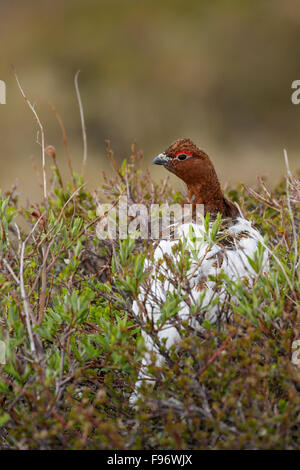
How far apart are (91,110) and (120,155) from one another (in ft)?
5.29

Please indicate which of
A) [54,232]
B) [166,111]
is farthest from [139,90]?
[54,232]

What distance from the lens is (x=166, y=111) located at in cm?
1363

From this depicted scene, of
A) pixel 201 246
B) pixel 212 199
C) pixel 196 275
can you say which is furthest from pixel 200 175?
pixel 196 275

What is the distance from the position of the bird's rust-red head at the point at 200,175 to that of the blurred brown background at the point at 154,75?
8582 millimetres

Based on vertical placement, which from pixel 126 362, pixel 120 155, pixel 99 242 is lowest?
pixel 126 362

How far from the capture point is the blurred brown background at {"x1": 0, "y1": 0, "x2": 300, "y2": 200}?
13.0 meters

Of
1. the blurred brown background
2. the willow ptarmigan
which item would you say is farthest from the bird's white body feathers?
the blurred brown background

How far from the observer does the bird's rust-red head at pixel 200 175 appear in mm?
3547

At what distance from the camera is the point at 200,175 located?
356 centimetres

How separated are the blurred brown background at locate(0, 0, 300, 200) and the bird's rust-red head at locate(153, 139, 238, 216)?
858cm

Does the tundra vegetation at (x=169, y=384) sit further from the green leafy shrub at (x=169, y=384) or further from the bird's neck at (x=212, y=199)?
the bird's neck at (x=212, y=199)

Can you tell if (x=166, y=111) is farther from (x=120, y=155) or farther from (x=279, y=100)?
(x=279, y=100)

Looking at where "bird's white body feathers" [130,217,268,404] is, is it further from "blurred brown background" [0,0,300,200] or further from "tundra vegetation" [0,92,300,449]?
"blurred brown background" [0,0,300,200]
